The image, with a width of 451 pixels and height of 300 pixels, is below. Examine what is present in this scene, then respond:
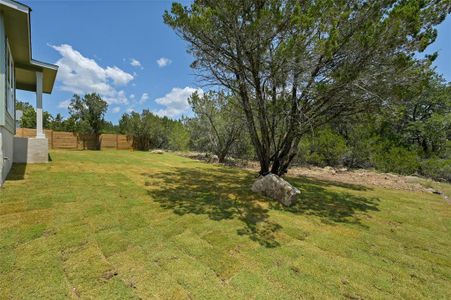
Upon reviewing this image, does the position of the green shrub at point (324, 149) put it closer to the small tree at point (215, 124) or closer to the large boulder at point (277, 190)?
the small tree at point (215, 124)

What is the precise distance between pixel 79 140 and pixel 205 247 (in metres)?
18.6

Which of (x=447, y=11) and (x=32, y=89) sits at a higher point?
(x=447, y=11)

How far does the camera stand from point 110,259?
2254 millimetres

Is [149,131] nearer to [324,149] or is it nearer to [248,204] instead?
[324,149]

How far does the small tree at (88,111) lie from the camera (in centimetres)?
1931

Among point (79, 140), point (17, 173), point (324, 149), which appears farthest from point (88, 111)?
point (324, 149)

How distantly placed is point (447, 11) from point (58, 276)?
28.3 ft

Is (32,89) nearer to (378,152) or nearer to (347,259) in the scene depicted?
(347,259)

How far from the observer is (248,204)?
464cm

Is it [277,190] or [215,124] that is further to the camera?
[215,124]

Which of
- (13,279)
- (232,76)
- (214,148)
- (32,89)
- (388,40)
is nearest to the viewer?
(13,279)

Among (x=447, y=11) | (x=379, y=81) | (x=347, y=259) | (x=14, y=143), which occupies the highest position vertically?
(x=447, y=11)

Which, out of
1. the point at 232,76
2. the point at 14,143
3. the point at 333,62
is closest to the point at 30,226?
the point at 232,76

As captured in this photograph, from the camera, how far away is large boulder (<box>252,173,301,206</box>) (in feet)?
15.8
